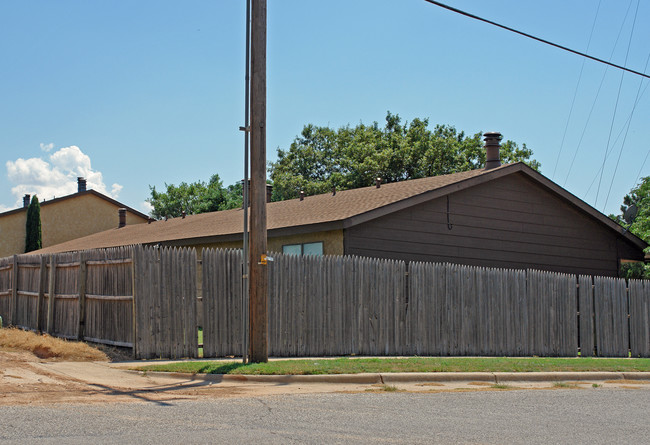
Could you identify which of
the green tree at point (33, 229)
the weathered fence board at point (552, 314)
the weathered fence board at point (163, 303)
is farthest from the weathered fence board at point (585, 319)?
the green tree at point (33, 229)

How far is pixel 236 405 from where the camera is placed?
9.10 meters

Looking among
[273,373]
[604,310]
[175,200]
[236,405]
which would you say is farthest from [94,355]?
[175,200]

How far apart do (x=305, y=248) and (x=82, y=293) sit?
6145 millimetres

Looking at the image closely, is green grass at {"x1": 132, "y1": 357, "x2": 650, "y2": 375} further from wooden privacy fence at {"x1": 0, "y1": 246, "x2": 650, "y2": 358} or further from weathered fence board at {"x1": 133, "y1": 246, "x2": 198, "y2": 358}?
wooden privacy fence at {"x1": 0, "y1": 246, "x2": 650, "y2": 358}

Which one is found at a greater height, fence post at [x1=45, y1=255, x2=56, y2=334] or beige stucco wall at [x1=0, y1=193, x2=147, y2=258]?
beige stucco wall at [x1=0, y1=193, x2=147, y2=258]

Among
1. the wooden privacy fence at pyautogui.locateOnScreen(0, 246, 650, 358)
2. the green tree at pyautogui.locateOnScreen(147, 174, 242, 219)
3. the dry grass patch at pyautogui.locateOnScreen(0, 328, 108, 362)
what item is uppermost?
the green tree at pyautogui.locateOnScreen(147, 174, 242, 219)

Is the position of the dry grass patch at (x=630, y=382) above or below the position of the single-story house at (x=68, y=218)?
below

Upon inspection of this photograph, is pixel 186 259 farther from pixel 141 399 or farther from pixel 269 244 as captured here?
pixel 269 244

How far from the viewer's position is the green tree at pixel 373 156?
166ft

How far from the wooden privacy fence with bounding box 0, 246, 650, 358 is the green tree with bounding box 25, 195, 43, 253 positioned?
21.8 meters

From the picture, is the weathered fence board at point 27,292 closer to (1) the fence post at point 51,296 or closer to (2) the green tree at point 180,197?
(1) the fence post at point 51,296

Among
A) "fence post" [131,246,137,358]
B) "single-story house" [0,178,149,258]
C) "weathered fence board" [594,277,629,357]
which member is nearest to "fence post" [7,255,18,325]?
"fence post" [131,246,137,358]

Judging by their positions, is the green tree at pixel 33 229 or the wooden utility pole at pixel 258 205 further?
the green tree at pixel 33 229

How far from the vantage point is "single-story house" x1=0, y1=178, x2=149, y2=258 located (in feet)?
141
